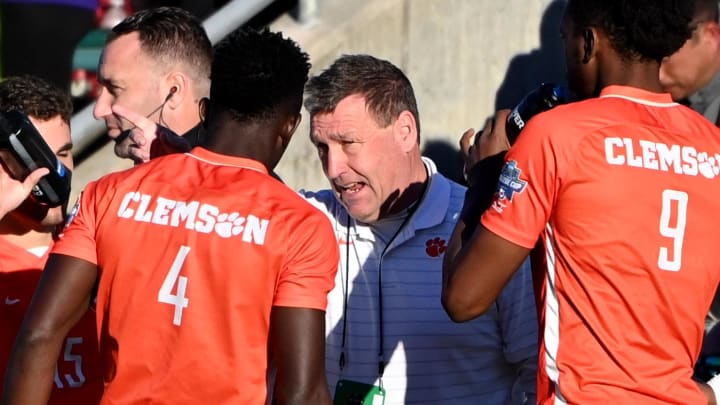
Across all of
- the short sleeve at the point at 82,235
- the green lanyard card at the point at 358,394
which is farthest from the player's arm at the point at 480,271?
the short sleeve at the point at 82,235

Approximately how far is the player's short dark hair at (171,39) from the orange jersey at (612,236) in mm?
1633

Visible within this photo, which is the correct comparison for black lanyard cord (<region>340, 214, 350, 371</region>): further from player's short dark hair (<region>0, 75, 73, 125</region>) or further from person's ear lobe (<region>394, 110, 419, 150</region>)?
player's short dark hair (<region>0, 75, 73, 125</region>)

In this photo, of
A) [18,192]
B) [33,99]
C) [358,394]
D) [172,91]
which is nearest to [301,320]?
[358,394]

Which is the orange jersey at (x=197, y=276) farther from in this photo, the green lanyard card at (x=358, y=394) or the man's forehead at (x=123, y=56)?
the man's forehead at (x=123, y=56)

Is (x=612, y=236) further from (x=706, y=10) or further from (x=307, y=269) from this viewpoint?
(x=706, y=10)

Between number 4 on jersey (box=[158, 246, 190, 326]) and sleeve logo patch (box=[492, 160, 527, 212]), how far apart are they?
770mm

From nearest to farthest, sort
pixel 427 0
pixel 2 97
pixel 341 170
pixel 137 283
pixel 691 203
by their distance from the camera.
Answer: pixel 691 203, pixel 137 283, pixel 341 170, pixel 2 97, pixel 427 0

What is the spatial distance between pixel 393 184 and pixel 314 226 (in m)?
0.90

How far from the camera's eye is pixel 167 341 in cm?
328

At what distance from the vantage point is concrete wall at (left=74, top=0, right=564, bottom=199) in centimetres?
543

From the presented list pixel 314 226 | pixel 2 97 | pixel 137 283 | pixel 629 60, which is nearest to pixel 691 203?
pixel 629 60

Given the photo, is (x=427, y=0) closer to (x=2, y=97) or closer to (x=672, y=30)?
(x=2, y=97)

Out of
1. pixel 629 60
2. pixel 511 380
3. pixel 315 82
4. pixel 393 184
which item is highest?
pixel 629 60

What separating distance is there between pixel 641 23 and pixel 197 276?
1218mm
